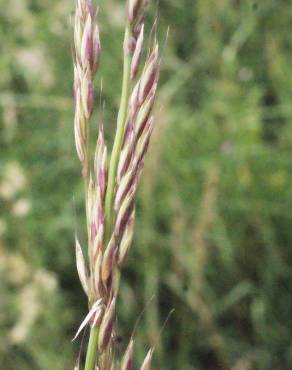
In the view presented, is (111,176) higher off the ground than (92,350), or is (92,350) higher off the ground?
(111,176)

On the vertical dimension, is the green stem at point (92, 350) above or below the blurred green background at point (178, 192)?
above

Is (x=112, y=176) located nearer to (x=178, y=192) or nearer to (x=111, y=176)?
(x=111, y=176)

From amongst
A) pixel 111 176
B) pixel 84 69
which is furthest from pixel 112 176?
pixel 84 69

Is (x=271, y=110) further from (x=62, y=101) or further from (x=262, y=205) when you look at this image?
(x=62, y=101)

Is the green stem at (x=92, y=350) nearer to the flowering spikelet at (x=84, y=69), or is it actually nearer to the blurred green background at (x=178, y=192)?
the flowering spikelet at (x=84, y=69)

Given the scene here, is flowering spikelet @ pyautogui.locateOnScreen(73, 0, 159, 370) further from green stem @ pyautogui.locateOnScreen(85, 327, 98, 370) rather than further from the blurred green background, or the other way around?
the blurred green background

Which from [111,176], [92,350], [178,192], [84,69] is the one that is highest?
[84,69]

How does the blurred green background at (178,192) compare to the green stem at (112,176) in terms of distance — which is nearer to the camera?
the green stem at (112,176)

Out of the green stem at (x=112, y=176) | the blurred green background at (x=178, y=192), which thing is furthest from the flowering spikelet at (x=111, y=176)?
the blurred green background at (x=178, y=192)

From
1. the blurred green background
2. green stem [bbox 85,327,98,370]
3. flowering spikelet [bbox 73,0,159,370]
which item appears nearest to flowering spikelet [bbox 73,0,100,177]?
flowering spikelet [bbox 73,0,159,370]
